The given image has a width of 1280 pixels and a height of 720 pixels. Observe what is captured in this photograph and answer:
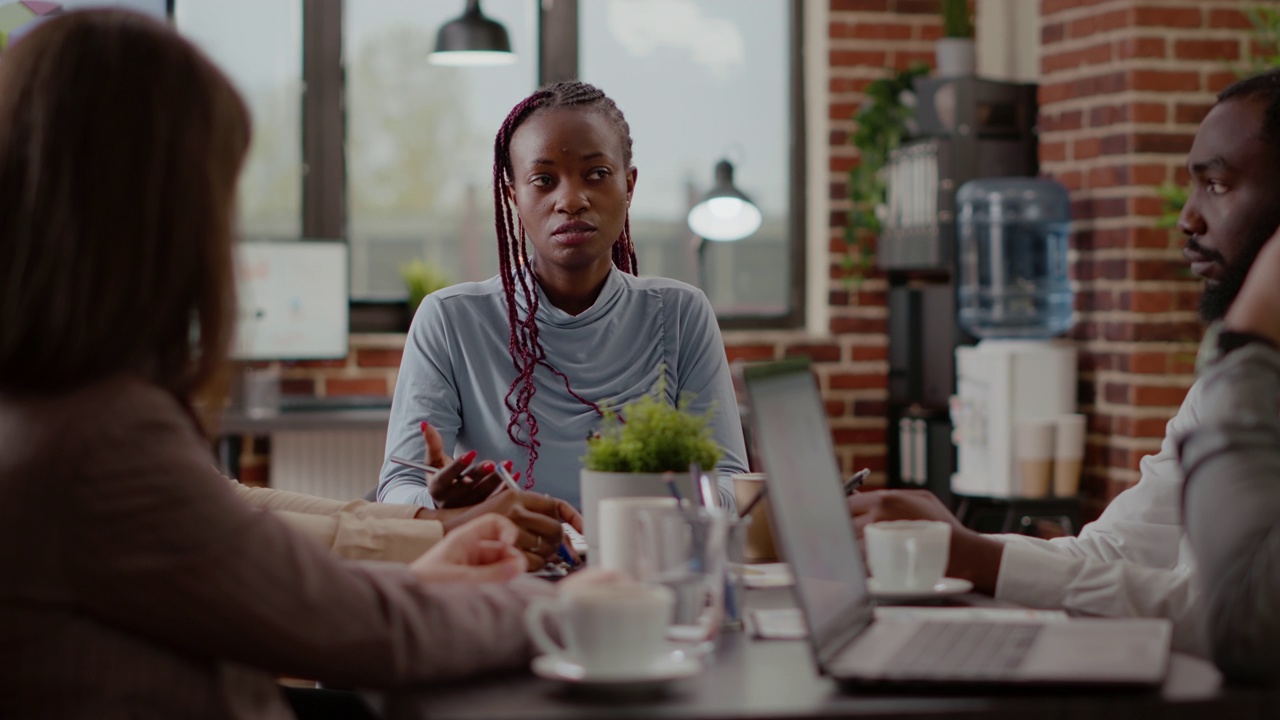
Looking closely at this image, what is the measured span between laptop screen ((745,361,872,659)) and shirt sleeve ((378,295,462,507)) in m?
0.91

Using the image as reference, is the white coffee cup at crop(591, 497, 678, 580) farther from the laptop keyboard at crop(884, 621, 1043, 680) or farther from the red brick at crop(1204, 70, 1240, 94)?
the red brick at crop(1204, 70, 1240, 94)

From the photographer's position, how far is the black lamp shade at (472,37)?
4.38 meters

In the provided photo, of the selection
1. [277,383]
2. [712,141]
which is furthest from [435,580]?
[712,141]

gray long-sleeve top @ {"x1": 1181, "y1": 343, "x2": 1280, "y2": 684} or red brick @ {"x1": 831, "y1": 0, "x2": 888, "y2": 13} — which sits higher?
red brick @ {"x1": 831, "y1": 0, "x2": 888, "y2": 13}

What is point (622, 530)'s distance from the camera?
46.4 inches

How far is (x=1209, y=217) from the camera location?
5.46 ft

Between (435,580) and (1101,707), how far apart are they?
1.80 ft

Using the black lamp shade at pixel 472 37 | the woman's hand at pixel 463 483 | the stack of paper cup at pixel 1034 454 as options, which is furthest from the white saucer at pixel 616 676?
the black lamp shade at pixel 472 37

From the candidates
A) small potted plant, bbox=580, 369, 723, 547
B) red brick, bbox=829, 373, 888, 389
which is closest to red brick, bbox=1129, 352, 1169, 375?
red brick, bbox=829, 373, 888, 389

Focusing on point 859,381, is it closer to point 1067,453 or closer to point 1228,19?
point 1067,453

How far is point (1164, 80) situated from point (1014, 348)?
0.85 m

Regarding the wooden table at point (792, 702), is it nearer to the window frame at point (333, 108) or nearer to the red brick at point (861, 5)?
the window frame at point (333, 108)

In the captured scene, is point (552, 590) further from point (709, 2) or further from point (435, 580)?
point (709, 2)

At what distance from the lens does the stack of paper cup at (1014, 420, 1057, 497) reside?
12.4ft
